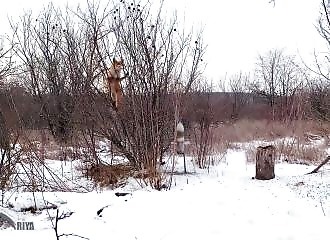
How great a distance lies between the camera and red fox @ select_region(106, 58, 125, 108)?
25.0 ft

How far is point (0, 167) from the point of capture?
6.60 metres

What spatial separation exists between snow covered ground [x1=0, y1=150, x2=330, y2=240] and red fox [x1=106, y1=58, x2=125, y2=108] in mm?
1713

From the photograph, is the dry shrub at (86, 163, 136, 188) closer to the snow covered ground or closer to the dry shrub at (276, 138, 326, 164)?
the snow covered ground

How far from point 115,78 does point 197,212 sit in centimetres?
347

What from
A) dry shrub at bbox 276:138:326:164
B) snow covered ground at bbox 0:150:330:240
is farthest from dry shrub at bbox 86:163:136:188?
dry shrub at bbox 276:138:326:164

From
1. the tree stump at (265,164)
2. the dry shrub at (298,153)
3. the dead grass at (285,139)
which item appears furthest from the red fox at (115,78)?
the dry shrub at (298,153)

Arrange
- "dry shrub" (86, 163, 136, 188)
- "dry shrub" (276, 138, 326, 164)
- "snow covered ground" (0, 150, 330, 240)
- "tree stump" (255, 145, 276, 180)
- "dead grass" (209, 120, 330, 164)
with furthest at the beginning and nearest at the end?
"dead grass" (209, 120, 330, 164)
"dry shrub" (276, 138, 326, 164)
"tree stump" (255, 145, 276, 180)
"dry shrub" (86, 163, 136, 188)
"snow covered ground" (0, 150, 330, 240)

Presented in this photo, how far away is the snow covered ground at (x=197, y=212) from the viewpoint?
4.40m

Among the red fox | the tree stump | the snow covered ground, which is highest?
the red fox

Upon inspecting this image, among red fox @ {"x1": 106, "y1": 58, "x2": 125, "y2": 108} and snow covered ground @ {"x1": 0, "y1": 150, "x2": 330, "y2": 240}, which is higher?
red fox @ {"x1": 106, "y1": 58, "x2": 125, "y2": 108}

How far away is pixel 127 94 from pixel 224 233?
3844mm

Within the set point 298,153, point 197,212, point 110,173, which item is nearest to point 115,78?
point 110,173

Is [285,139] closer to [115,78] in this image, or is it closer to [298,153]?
[298,153]

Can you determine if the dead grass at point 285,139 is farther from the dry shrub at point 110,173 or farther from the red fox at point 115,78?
the red fox at point 115,78
